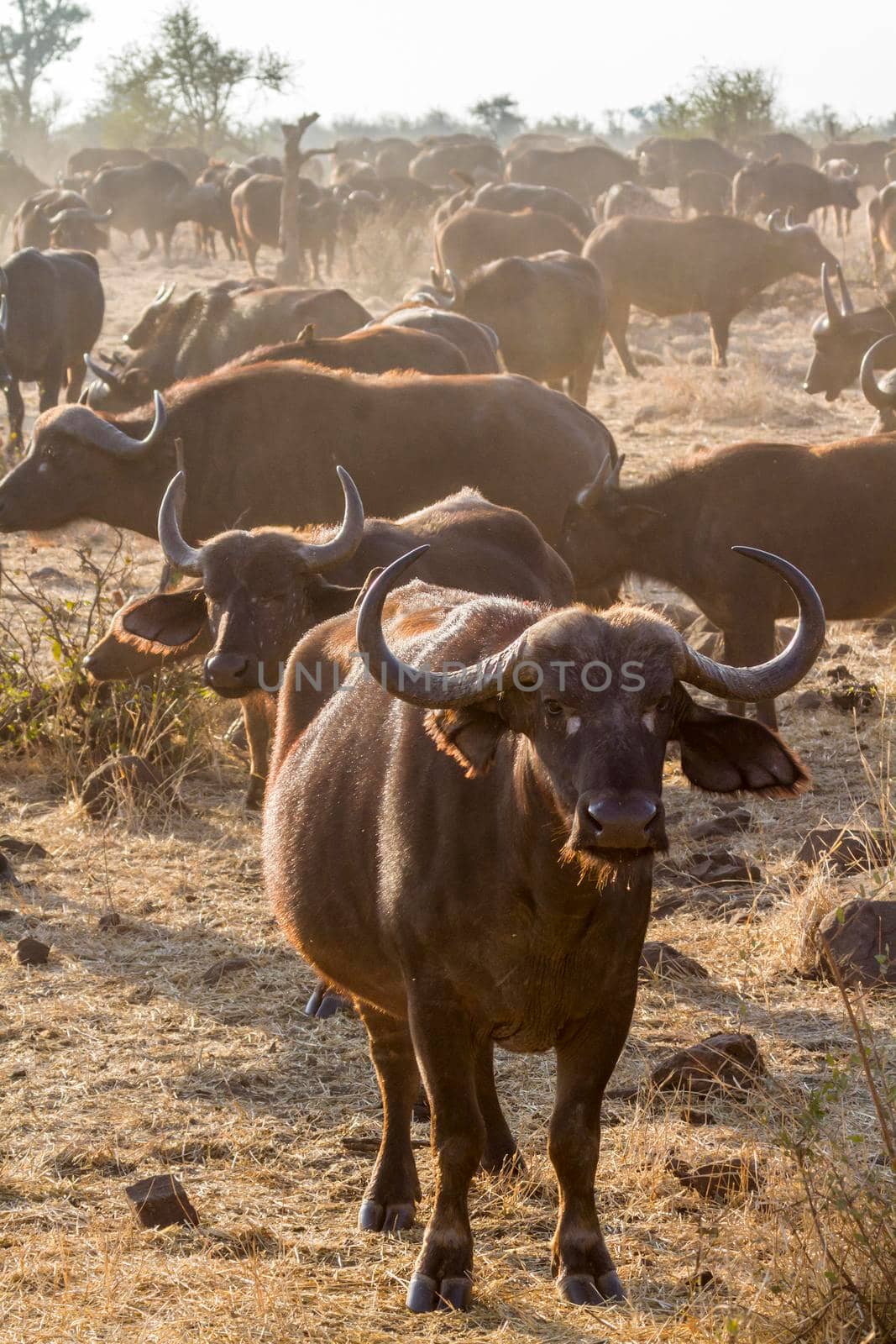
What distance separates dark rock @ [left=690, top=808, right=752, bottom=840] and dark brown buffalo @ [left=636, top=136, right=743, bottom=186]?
101 ft

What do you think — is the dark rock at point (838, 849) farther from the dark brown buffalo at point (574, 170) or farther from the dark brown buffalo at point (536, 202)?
the dark brown buffalo at point (574, 170)

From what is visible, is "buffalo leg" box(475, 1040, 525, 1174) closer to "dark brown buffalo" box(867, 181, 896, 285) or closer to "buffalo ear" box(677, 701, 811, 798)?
"buffalo ear" box(677, 701, 811, 798)

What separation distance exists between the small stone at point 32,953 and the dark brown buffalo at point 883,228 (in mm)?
18269

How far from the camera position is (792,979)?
5008mm

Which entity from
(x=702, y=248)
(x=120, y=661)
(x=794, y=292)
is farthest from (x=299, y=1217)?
(x=794, y=292)

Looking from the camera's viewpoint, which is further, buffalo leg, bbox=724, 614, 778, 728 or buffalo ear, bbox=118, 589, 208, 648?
buffalo leg, bbox=724, 614, 778, 728

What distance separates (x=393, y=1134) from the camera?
3.75m

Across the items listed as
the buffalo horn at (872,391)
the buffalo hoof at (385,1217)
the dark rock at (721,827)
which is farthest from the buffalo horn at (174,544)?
the buffalo horn at (872,391)

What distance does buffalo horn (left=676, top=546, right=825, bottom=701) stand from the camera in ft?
9.87

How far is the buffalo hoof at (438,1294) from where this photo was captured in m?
3.24

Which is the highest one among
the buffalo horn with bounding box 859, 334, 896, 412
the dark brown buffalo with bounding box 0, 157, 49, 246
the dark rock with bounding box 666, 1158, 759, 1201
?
the dark brown buffalo with bounding box 0, 157, 49, 246

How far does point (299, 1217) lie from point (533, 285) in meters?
12.7

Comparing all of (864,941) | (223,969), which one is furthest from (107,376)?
(864,941)

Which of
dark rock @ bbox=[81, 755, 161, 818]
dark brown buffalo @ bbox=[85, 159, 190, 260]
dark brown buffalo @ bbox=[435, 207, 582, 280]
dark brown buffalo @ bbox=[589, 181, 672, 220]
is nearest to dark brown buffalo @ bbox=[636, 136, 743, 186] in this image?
dark brown buffalo @ bbox=[589, 181, 672, 220]
